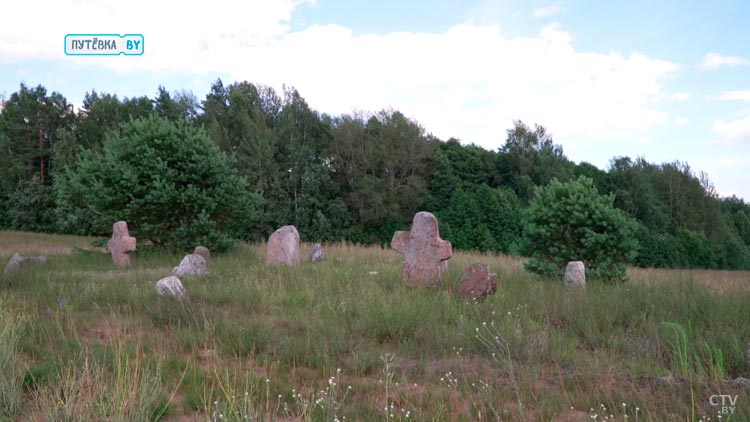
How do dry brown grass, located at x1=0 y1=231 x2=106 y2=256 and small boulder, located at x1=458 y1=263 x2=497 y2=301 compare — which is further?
dry brown grass, located at x1=0 y1=231 x2=106 y2=256

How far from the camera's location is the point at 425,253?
903cm

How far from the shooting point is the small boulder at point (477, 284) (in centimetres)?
747

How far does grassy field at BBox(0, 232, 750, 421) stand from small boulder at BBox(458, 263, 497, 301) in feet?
0.69

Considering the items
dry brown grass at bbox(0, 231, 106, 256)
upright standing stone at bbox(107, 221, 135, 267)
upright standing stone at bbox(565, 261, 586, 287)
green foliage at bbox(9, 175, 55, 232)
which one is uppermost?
green foliage at bbox(9, 175, 55, 232)

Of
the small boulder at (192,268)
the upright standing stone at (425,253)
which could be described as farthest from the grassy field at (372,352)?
the small boulder at (192,268)

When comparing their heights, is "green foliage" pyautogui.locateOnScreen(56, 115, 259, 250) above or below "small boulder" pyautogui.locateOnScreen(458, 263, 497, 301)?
above

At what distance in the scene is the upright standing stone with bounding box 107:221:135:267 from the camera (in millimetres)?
12539

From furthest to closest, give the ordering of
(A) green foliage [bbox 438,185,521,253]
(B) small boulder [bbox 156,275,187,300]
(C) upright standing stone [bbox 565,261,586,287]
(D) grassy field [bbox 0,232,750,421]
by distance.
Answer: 1. (A) green foliage [bbox 438,185,521,253]
2. (C) upright standing stone [bbox 565,261,586,287]
3. (B) small boulder [bbox 156,275,187,300]
4. (D) grassy field [bbox 0,232,750,421]

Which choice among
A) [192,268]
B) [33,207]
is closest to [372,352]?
[192,268]

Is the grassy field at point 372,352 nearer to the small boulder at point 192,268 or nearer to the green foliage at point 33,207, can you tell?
the small boulder at point 192,268

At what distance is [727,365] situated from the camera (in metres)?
4.81

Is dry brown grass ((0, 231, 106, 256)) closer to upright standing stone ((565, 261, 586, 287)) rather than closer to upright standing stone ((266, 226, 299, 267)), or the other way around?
upright standing stone ((266, 226, 299, 267))

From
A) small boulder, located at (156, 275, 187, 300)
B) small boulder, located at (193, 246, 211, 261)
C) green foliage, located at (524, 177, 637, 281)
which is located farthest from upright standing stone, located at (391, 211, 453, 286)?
small boulder, located at (193, 246, 211, 261)

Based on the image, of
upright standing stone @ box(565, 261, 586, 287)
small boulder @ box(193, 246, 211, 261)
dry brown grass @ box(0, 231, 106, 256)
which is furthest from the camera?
dry brown grass @ box(0, 231, 106, 256)
